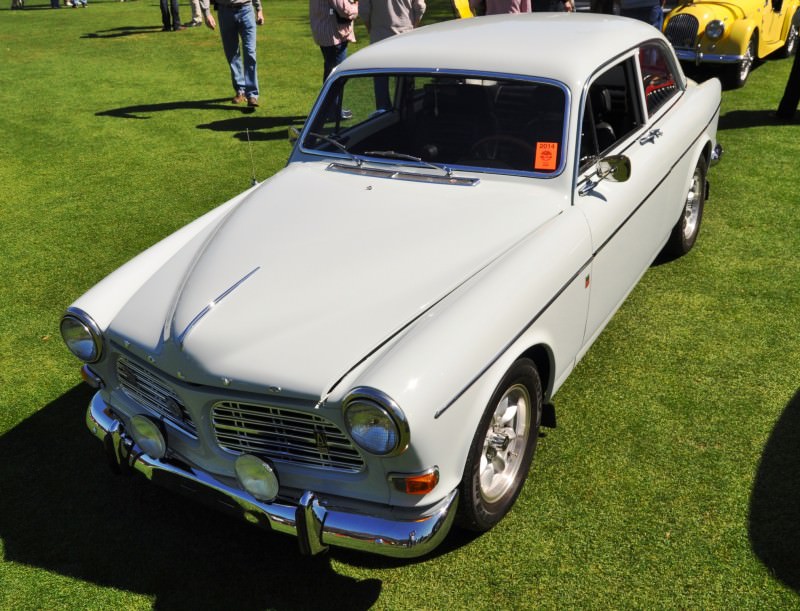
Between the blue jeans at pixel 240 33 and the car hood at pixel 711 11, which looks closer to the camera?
the blue jeans at pixel 240 33

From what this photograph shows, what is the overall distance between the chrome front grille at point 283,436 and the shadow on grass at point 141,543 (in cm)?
56

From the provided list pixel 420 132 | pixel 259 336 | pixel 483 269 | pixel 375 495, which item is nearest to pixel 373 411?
pixel 375 495

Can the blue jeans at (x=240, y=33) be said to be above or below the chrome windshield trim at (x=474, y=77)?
below

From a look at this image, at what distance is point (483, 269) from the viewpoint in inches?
124

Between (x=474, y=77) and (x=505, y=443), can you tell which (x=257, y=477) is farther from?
(x=474, y=77)

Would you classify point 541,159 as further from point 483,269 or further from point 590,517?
point 590,517

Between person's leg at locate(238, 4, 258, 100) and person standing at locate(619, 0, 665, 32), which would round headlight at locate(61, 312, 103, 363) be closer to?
person's leg at locate(238, 4, 258, 100)

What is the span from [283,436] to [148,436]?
0.61 m

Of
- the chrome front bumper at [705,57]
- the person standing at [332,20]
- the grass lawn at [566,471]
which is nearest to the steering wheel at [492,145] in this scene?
the grass lawn at [566,471]

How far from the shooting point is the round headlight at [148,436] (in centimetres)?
297

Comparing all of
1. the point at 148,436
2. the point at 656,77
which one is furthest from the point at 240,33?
the point at 148,436

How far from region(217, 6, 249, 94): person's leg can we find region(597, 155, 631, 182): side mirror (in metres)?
5.81

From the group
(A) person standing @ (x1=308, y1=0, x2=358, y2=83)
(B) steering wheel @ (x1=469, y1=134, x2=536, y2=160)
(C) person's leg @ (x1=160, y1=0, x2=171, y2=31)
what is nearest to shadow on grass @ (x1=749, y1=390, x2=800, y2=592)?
(B) steering wheel @ (x1=469, y1=134, x2=536, y2=160)

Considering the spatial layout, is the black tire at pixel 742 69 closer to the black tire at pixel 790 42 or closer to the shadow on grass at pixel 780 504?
the black tire at pixel 790 42
